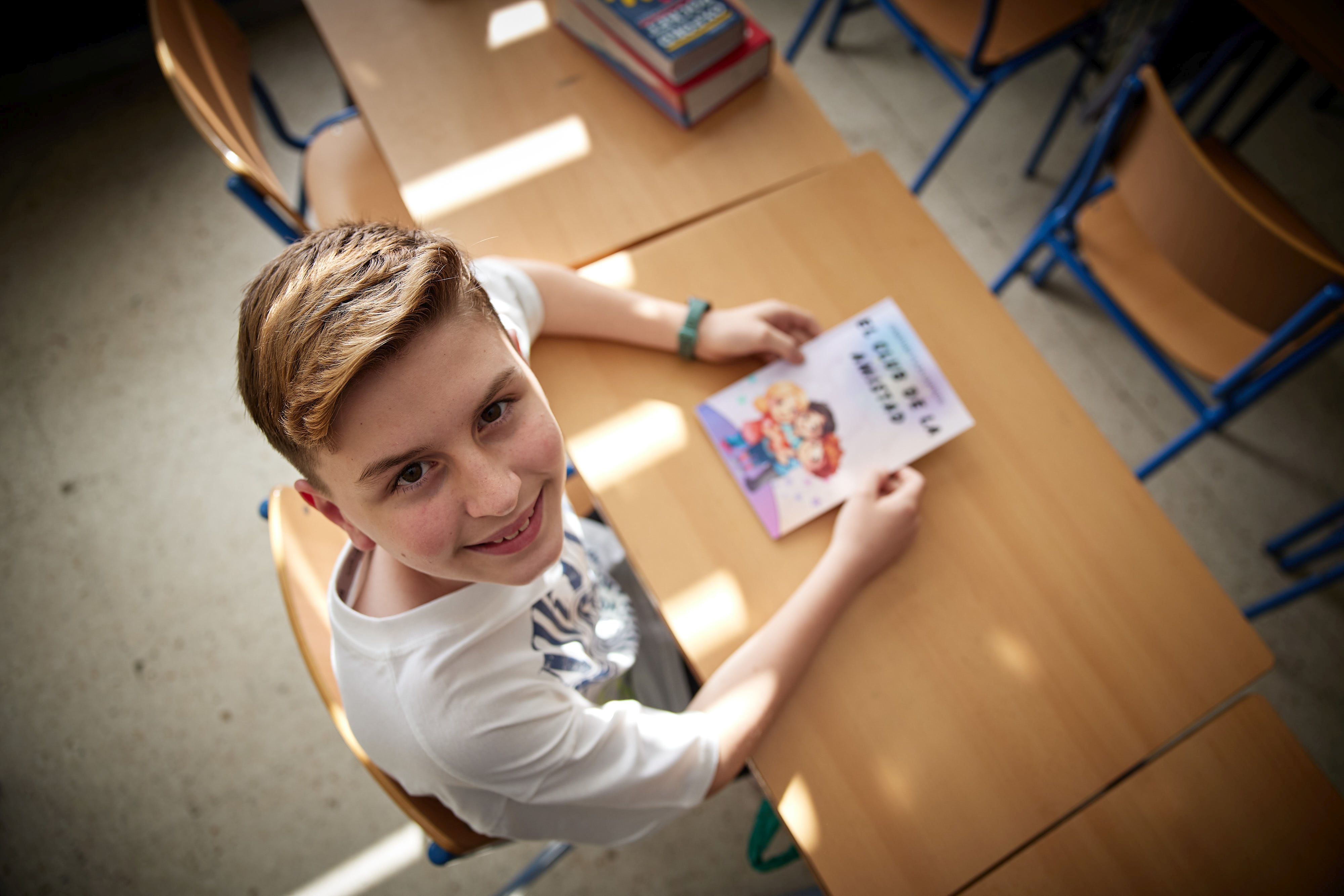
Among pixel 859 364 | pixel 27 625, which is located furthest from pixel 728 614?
pixel 27 625

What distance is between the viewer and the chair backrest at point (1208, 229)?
1025 millimetres

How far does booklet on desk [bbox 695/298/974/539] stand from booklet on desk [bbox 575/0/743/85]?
0.48m

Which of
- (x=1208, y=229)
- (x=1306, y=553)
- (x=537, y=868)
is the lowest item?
(x=537, y=868)

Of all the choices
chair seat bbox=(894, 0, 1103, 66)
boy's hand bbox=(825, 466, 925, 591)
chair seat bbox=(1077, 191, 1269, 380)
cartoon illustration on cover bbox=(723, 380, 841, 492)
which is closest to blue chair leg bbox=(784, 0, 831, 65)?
chair seat bbox=(894, 0, 1103, 66)

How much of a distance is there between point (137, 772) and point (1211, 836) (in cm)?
195

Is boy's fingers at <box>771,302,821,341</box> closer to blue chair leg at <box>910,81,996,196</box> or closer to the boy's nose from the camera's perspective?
the boy's nose

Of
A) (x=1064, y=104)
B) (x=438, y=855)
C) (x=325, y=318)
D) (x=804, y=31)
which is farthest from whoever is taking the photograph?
(x=804, y=31)

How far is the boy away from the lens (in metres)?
0.58

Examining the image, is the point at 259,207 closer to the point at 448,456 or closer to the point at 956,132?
the point at 448,456

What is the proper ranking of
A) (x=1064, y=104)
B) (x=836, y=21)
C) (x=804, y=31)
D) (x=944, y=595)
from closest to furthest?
(x=944, y=595) → (x=1064, y=104) → (x=804, y=31) → (x=836, y=21)

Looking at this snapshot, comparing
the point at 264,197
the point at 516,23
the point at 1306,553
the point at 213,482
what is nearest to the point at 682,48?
the point at 516,23

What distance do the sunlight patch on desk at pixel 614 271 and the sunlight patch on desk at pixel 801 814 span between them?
69cm

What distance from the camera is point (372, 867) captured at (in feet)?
4.86

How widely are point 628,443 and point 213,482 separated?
1.40m
